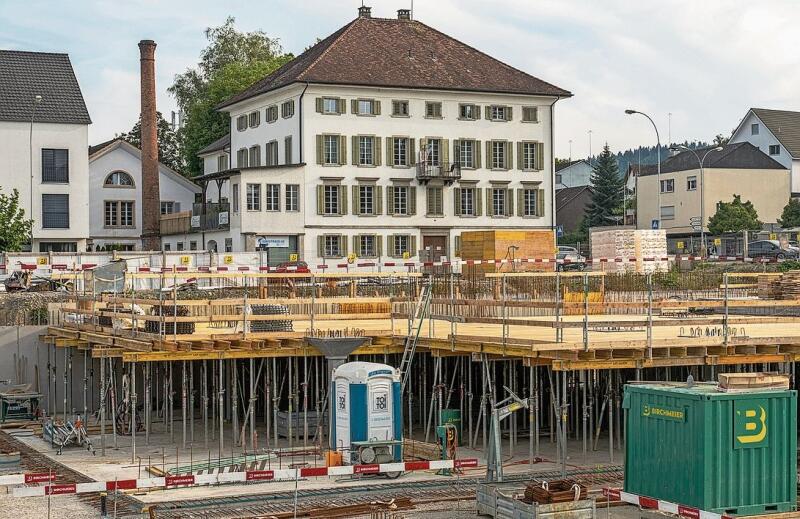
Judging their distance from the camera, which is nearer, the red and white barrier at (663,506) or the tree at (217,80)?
the red and white barrier at (663,506)

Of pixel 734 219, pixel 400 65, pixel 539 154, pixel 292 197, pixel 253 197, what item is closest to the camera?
pixel 253 197

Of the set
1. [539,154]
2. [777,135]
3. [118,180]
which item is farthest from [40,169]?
[777,135]

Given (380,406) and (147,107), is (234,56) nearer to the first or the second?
(147,107)

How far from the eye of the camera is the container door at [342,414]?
82.9 feet

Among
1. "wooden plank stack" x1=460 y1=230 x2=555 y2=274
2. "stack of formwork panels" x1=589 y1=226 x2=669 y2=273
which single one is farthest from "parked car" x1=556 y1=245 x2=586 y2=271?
"wooden plank stack" x1=460 y1=230 x2=555 y2=274

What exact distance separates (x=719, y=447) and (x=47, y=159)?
5725 cm

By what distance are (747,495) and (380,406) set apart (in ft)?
25.7

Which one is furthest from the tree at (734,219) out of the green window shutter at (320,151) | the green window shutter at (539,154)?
the green window shutter at (320,151)

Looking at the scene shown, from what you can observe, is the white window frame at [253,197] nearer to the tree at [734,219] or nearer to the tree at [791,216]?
the tree at [734,219]

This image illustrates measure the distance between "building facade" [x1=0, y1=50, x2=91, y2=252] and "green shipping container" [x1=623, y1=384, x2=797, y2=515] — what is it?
54807 millimetres

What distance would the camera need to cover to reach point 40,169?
70.8 m

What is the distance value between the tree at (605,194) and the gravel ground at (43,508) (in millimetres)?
84410

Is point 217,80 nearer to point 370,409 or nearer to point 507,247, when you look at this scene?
point 507,247

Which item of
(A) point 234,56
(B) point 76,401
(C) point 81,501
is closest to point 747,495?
(C) point 81,501
